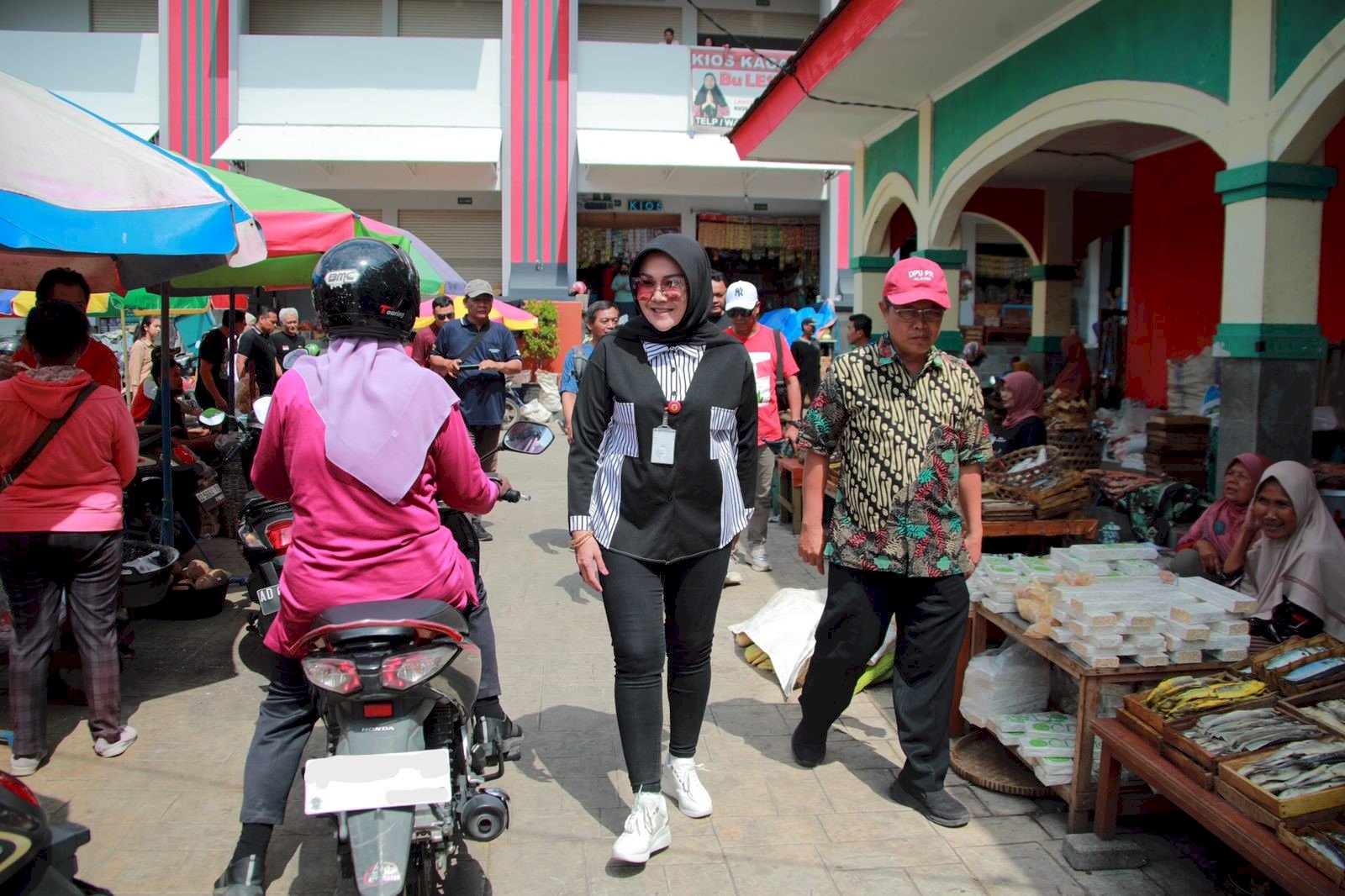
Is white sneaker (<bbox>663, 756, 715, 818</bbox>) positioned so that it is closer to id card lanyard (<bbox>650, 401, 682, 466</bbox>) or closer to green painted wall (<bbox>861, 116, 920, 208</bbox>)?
id card lanyard (<bbox>650, 401, 682, 466</bbox>)

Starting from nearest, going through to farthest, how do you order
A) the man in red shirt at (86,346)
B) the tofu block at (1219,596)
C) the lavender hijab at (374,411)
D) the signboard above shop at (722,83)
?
the lavender hijab at (374,411)
the tofu block at (1219,596)
the man in red shirt at (86,346)
the signboard above shop at (722,83)

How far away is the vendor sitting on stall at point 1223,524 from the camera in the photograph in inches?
191

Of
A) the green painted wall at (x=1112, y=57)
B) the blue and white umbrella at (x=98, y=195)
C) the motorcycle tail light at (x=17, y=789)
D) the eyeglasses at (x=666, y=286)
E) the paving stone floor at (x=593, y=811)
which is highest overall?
the green painted wall at (x=1112, y=57)

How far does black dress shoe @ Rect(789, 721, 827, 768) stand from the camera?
13.2ft

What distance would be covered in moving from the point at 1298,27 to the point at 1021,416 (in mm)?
3323

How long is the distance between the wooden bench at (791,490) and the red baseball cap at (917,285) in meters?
3.97

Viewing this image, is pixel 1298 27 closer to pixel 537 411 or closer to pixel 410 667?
pixel 410 667

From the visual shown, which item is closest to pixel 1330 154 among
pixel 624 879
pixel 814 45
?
pixel 814 45

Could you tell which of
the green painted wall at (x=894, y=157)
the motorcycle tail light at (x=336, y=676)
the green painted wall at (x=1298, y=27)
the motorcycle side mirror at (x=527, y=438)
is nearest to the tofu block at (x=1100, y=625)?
the motorcycle side mirror at (x=527, y=438)

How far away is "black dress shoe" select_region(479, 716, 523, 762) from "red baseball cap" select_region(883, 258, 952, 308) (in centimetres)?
196

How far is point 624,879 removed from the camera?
10.6ft

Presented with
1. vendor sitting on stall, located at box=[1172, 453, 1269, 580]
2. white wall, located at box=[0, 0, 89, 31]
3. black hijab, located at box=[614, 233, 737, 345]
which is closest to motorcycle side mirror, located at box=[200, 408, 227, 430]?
black hijab, located at box=[614, 233, 737, 345]

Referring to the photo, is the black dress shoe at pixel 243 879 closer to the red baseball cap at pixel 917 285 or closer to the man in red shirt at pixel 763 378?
the red baseball cap at pixel 917 285

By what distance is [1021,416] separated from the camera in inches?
299
